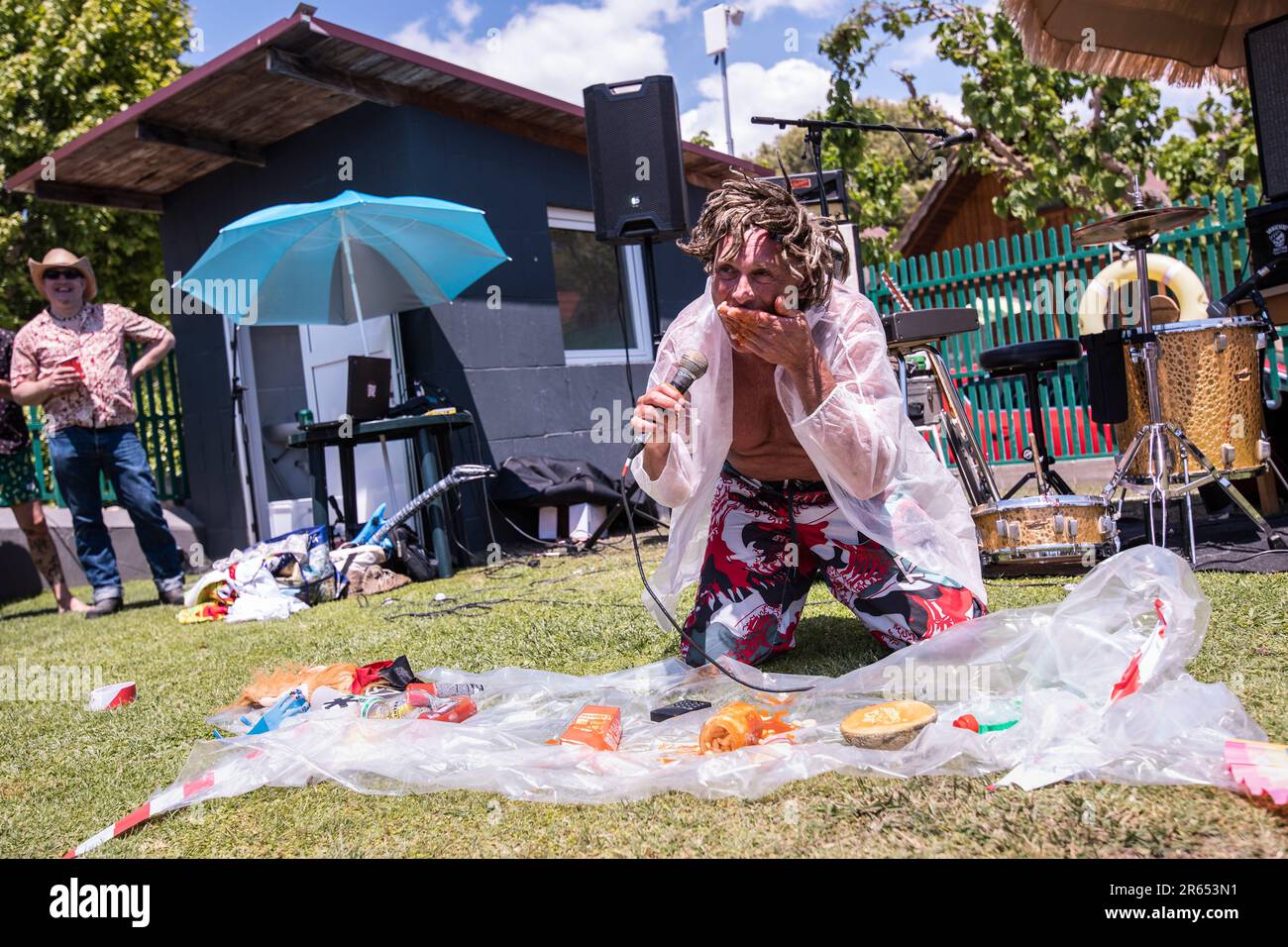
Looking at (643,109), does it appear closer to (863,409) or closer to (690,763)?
(863,409)

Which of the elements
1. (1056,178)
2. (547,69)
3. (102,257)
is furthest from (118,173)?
(547,69)

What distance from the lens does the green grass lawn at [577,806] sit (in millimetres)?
1665

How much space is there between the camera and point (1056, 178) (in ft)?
39.7

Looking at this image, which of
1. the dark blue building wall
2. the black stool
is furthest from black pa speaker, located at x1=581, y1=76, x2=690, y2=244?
the black stool

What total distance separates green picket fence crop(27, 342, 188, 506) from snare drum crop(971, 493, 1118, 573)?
7.40m

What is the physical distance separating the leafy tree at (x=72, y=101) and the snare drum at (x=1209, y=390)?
12.8 meters

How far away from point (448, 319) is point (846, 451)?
5.36 meters

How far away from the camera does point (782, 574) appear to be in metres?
3.07

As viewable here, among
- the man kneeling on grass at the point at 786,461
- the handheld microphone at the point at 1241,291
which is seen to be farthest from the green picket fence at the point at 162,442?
the handheld microphone at the point at 1241,291

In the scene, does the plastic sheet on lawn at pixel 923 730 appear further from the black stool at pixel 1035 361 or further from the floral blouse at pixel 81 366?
the floral blouse at pixel 81 366

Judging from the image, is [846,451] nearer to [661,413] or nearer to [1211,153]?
[661,413]

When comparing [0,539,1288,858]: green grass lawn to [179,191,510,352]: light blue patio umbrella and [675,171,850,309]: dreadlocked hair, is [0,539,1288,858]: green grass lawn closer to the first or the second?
[675,171,850,309]: dreadlocked hair

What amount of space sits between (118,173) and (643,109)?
4.83m

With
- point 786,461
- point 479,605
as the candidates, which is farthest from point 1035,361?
point 479,605
